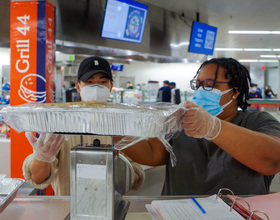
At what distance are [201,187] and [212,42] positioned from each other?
5.82m

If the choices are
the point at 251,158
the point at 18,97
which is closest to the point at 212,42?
the point at 18,97

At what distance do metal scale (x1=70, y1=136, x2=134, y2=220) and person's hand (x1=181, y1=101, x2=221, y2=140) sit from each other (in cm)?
25

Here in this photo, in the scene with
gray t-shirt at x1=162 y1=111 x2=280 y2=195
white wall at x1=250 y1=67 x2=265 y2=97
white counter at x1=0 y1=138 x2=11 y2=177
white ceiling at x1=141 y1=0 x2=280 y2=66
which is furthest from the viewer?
white wall at x1=250 y1=67 x2=265 y2=97

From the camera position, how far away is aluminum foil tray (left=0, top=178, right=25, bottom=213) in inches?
35.1

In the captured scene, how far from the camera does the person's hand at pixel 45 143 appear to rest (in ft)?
2.96

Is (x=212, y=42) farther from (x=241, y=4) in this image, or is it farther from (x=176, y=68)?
(x=176, y=68)

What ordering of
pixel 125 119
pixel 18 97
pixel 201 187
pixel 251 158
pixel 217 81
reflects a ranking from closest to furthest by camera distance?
1. pixel 125 119
2. pixel 251 158
3. pixel 201 187
4. pixel 217 81
5. pixel 18 97

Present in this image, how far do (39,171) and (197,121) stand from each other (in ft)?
2.67

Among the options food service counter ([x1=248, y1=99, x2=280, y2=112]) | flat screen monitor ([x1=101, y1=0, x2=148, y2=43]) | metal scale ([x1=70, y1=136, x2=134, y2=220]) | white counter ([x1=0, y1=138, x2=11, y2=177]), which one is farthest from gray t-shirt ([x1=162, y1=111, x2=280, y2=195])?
flat screen monitor ([x1=101, y1=0, x2=148, y2=43])

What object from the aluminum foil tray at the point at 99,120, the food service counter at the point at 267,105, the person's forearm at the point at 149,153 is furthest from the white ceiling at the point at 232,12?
the aluminum foil tray at the point at 99,120

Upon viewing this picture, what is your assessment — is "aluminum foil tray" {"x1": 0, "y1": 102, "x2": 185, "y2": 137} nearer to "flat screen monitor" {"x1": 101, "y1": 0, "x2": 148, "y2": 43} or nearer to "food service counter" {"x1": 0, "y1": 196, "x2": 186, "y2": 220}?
"food service counter" {"x1": 0, "y1": 196, "x2": 186, "y2": 220}

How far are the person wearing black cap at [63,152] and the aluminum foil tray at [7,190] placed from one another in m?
0.12

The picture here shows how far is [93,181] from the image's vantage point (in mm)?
774

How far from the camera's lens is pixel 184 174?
1.32m
